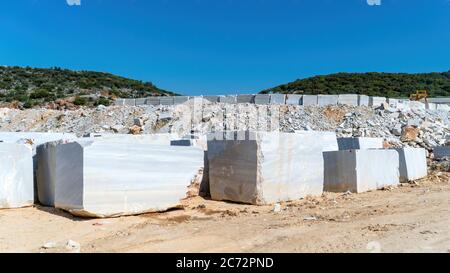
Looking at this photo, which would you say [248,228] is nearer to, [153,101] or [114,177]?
[114,177]

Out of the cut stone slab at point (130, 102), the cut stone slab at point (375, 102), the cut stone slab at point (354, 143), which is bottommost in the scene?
the cut stone slab at point (354, 143)

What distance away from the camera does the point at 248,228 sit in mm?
5715

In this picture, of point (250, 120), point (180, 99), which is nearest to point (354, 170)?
point (250, 120)

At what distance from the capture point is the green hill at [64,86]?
4484 cm

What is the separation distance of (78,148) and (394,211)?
465cm

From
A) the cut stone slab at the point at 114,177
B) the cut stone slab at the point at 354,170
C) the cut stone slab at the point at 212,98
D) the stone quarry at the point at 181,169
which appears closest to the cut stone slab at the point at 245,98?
the cut stone slab at the point at 212,98

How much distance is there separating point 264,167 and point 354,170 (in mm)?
2404

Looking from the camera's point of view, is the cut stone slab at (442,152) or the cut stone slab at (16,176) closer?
the cut stone slab at (16,176)

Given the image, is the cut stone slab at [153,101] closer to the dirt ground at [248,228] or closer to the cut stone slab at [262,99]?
the cut stone slab at [262,99]

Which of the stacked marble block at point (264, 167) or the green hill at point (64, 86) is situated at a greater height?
the green hill at point (64, 86)

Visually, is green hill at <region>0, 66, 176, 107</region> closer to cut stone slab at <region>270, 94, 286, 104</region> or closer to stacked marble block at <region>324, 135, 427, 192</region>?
cut stone slab at <region>270, 94, 286, 104</region>

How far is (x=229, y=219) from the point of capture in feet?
21.1

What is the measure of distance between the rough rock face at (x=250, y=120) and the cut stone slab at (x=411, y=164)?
8.78 meters
